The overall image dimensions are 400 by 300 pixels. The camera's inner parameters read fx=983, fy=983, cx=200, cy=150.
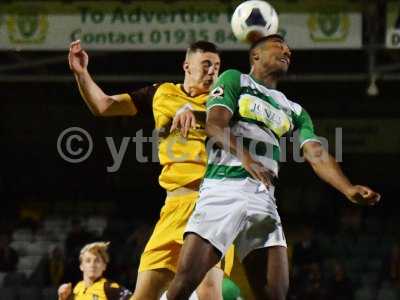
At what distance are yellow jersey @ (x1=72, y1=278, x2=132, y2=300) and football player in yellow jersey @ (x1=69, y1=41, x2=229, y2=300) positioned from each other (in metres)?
2.65

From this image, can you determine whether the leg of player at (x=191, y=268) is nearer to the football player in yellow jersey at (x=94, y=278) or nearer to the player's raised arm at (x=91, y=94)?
the player's raised arm at (x=91, y=94)

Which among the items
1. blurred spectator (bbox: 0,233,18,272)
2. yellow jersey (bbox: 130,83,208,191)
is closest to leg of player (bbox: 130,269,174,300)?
yellow jersey (bbox: 130,83,208,191)

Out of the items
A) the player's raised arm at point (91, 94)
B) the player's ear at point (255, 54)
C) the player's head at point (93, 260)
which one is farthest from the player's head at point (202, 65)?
the player's head at point (93, 260)

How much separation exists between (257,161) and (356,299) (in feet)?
27.0

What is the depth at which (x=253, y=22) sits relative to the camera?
5363 millimetres

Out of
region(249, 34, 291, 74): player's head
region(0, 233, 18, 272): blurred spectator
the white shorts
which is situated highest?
region(249, 34, 291, 74): player's head

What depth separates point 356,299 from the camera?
12445mm

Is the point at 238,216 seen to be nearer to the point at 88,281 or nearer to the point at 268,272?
the point at 268,272

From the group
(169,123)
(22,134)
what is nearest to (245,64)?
(22,134)

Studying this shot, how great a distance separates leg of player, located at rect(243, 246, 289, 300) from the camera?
4539mm

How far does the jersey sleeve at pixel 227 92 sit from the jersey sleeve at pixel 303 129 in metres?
0.47

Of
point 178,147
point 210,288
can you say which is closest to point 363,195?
point 210,288

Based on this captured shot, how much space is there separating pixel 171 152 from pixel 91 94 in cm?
56

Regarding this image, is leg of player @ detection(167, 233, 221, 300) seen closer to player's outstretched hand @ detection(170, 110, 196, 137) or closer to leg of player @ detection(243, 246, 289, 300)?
leg of player @ detection(243, 246, 289, 300)
